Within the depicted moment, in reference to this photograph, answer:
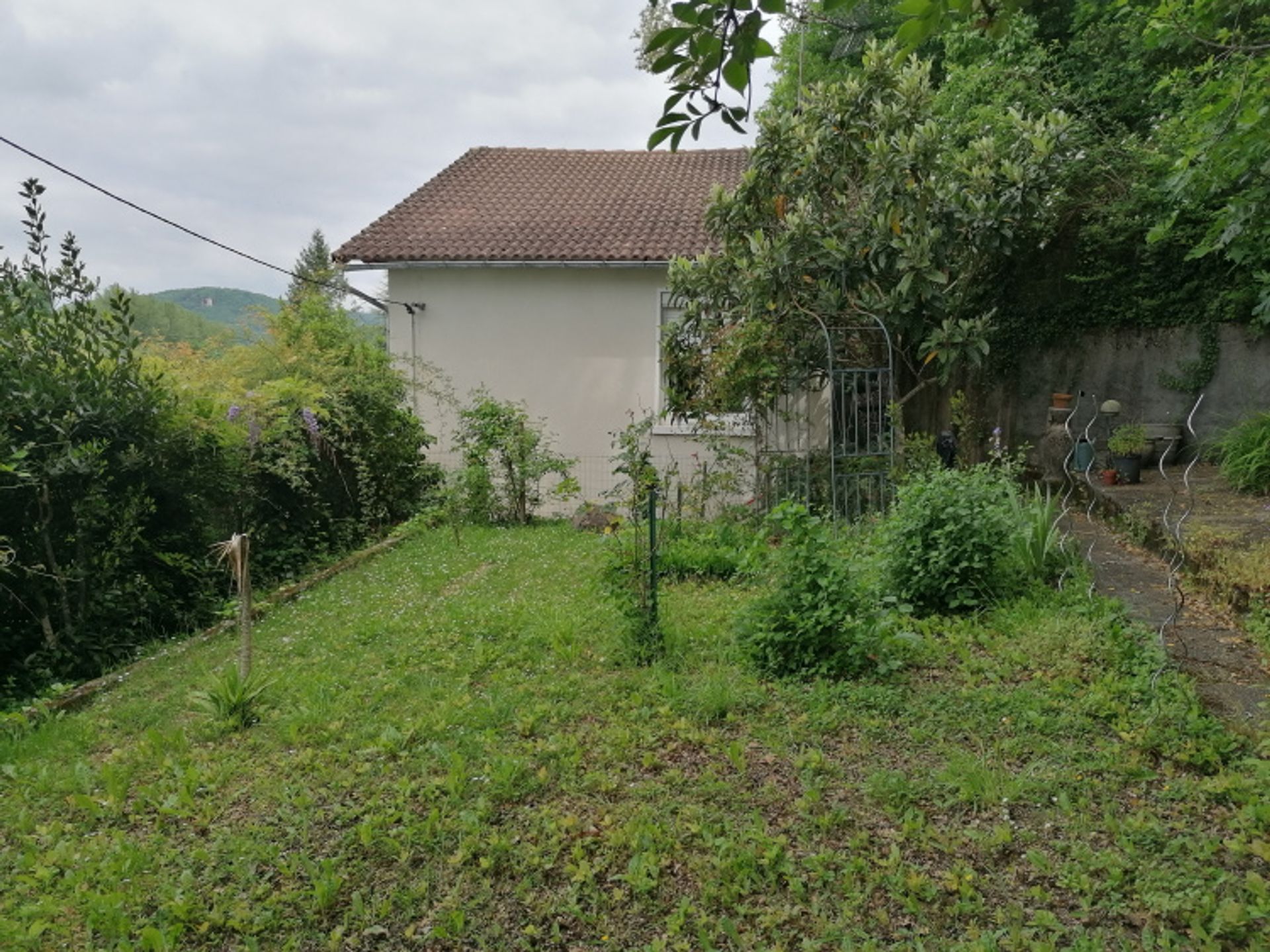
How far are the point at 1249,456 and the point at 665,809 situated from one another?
578cm

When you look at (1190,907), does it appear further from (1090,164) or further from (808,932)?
(1090,164)

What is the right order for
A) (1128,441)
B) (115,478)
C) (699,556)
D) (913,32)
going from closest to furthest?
(913,32) → (115,478) → (699,556) → (1128,441)

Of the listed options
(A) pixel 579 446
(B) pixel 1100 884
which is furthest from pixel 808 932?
(A) pixel 579 446

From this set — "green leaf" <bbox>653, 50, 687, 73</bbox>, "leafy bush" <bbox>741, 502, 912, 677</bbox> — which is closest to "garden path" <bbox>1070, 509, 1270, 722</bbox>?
"leafy bush" <bbox>741, 502, 912, 677</bbox>

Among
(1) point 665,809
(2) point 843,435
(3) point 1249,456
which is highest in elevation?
(2) point 843,435

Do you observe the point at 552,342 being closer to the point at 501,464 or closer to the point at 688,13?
the point at 501,464

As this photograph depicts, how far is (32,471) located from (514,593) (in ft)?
11.0

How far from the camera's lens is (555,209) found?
1176 cm

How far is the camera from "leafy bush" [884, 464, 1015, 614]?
4816 millimetres

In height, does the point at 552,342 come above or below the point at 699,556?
above

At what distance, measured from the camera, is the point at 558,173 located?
43.2 feet

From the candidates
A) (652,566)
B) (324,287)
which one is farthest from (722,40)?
(324,287)

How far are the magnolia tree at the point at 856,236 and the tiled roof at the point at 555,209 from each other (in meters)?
1.69

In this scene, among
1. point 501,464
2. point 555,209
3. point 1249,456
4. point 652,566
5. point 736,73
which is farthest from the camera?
point 555,209
